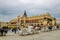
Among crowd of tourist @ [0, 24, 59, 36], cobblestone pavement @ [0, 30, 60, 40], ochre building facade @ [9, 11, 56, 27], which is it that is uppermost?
ochre building facade @ [9, 11, 56, 27]

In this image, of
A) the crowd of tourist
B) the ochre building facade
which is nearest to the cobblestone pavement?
the crowd of tourist

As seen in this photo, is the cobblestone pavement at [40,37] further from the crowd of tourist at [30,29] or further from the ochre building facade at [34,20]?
the ochre building facade at [34,20]

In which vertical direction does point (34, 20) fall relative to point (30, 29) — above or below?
above

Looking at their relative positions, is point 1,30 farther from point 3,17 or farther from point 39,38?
point 39,38

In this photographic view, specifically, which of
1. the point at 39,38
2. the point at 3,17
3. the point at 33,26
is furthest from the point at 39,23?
the point at 3,17

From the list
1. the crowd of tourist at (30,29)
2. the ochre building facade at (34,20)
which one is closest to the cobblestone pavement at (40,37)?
the crowd of tourist at (30,29)

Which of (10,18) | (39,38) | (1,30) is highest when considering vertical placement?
(10,18)

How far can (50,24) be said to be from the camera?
6859 mm

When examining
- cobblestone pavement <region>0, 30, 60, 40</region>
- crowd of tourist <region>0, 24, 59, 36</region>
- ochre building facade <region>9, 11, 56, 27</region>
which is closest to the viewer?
cobblestone pavement <region>0, 30, 60, 40</region>

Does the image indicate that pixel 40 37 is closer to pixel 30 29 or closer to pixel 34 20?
pixel 30 29

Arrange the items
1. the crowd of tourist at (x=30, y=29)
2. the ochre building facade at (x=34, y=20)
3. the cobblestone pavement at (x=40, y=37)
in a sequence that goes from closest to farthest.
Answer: the cobblestone pavement at (x=40, y=37), the crowd of tourist at (x=30, y=29), the ochre building facade at (x=34, y=20)

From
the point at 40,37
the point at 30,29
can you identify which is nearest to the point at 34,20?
the point at 30,29

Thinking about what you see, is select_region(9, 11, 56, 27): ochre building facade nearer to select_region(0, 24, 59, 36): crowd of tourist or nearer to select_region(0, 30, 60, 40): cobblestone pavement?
select_region(0, 24, 59, 36): crowd of tourist

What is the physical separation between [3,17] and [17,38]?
1.13 metres
